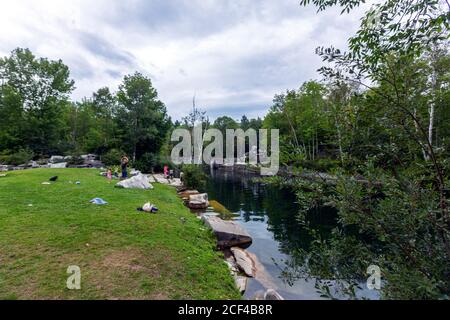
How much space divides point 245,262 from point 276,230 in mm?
3374

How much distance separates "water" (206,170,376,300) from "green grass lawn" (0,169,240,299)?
115cm

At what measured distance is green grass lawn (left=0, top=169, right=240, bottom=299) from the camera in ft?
9.45

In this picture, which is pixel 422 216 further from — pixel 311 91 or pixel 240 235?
pixel 311 91

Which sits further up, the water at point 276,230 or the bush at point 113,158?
the bush at point 113,158

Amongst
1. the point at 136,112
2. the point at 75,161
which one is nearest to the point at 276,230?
the point at 136,112

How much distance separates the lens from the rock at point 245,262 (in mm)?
4690

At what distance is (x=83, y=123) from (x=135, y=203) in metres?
26.2

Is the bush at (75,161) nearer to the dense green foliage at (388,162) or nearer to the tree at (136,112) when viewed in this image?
the tree at (136,112)

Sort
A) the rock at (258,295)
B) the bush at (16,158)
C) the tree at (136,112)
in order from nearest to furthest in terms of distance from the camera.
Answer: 1. the rock at (258,295)
2. the bush at (16,158)
3. the tree at (136,112)

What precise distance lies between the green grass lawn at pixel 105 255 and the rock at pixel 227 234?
→ 0.91ft

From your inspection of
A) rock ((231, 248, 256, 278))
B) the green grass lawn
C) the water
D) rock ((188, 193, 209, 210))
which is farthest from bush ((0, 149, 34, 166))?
rock ((231, 248, 256, 278))

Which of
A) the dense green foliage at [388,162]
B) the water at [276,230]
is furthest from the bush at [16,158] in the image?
the dense green foliage at [388,162]

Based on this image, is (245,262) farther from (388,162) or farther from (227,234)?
(388,162)

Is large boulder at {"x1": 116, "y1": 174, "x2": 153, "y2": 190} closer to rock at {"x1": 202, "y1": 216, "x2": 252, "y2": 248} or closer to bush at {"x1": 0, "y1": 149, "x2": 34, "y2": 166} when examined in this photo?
rock at {"x1": 202, "y1": 216, "x2": 252, "y2": 248}
